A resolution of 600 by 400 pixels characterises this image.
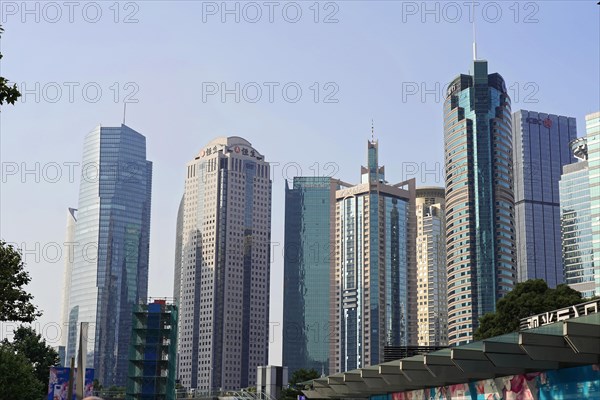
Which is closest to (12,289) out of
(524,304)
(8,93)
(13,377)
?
(8,93)

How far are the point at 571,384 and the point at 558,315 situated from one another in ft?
35.8

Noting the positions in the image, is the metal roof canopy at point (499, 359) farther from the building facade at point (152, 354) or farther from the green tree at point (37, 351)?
the green tree at point (37, 351)

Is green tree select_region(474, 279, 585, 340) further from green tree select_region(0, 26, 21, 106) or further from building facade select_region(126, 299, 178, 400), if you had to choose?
green tree select_region(0, 26, 21, 106)

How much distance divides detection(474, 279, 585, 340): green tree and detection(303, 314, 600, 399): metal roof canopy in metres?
30.6

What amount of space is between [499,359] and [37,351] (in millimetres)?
71245

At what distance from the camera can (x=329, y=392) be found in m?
66.0

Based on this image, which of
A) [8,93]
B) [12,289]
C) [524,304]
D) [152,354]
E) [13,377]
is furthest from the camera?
[152,354]

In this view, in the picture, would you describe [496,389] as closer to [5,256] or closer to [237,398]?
[5,256]

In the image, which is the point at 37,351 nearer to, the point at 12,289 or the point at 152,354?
the point at 152,354

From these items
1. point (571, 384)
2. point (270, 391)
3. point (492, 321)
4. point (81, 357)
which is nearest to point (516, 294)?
point (492, 321)

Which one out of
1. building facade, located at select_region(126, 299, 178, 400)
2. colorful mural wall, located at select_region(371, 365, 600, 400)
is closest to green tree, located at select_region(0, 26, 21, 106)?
colorful mural wall, located at select_region(371, 365, 600, 400)

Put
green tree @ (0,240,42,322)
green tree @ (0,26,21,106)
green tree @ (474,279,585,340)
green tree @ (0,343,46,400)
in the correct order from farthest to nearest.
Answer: green tree @ (474,279,585,340), green tree @ (0,343,46,400), green tree @ (0,240,42,322), green tree @ (0,26,21,106)

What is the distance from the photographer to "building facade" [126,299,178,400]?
92.3 m

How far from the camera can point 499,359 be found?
37406 mm
